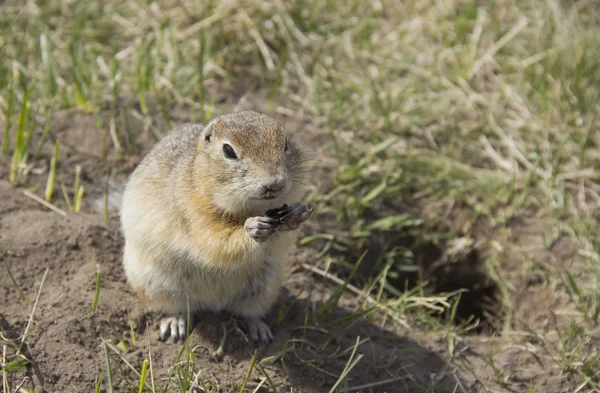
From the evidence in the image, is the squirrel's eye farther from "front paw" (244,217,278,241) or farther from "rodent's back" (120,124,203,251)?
"rodent's back" (120,124,203,251)

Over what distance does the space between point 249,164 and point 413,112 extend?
293 centimetres

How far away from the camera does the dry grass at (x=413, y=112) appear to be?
500 cm

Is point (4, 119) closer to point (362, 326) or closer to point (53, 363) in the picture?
point (53, 363)

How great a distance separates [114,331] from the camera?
389 centimetres

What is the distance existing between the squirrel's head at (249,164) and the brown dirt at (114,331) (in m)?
0.88

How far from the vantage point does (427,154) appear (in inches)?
231

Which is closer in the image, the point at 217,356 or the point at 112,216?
the point at 217,356

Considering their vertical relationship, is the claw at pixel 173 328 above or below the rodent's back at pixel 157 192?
below

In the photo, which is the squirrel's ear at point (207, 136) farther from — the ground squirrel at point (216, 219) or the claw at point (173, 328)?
the claw at point (173, 328)

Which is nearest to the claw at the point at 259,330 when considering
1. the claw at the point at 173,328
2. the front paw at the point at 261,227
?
the claw at the point at 173,328

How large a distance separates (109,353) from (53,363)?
0.28m

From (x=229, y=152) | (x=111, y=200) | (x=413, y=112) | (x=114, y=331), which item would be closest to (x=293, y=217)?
(x=229, y=152)

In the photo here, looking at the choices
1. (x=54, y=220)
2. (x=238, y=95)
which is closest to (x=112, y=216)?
(x=54, y=220)

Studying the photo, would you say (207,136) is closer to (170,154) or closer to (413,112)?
(170,154)
